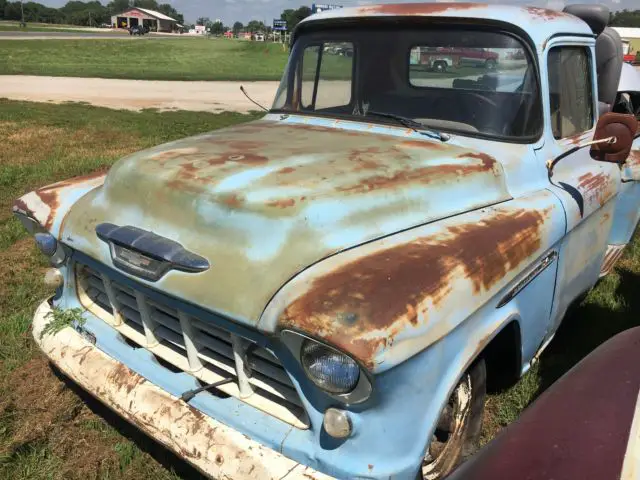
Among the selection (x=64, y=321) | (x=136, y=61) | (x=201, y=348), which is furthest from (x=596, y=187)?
(x=136, y=61)

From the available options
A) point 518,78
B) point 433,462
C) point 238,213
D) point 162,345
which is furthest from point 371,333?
point 518,78

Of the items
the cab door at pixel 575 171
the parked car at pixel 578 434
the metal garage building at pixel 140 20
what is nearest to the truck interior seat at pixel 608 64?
the cab door at pixel 575 171

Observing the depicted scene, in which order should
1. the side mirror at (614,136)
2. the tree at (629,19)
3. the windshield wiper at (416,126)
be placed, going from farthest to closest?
1. the tree at (629,19)
2. the windshield wiper at (416,126)
3. the side mirror at (614,136)

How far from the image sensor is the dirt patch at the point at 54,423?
100 inches

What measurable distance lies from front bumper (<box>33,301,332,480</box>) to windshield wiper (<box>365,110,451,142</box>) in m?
1.68

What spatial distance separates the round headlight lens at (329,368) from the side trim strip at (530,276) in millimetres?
683

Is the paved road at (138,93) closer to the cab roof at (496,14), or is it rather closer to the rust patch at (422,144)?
the cab roof at (496,14)

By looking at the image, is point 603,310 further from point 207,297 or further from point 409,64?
point 207,297

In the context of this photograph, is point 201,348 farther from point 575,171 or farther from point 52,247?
point 575,171

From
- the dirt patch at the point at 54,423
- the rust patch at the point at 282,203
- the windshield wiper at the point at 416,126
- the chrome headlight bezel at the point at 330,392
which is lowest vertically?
the dirt patch at the point at 54,423

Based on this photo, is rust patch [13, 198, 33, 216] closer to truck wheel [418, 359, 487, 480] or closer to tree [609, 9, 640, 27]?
truck wheel [418, 359, 487, 480]

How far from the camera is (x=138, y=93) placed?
603 inches

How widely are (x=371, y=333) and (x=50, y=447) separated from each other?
183cm

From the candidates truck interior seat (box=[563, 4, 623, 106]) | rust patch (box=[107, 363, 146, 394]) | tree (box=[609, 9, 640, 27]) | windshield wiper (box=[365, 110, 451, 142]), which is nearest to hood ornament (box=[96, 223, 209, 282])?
rust patch (box=[107, 363, 146, 394])
